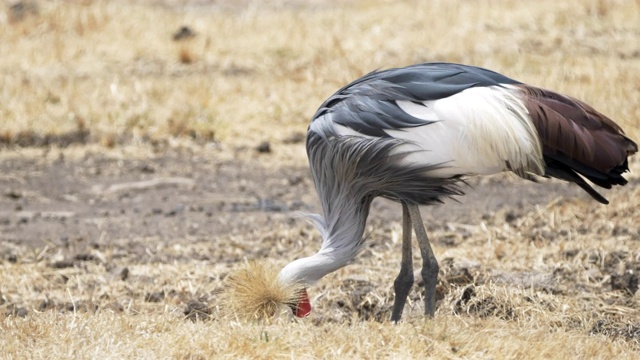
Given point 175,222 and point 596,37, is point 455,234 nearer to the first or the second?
point 175,222

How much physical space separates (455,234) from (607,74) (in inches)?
158

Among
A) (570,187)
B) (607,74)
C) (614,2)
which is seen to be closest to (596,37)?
(614,2)

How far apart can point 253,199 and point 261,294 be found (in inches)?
119

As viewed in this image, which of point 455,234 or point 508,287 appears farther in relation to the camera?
point 455,234

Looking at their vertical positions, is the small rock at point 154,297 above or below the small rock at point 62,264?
above

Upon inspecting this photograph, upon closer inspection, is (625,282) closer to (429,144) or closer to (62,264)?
(429,144)

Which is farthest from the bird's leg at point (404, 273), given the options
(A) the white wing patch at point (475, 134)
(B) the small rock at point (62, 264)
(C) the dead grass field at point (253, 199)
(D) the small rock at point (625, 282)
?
(B) the small rock at point (62, 264)

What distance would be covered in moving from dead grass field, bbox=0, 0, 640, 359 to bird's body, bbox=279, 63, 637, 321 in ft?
1.40

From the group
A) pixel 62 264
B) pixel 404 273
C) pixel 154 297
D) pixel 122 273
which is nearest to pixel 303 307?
pixel 404 273

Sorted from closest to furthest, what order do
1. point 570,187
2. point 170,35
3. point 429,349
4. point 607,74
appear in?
1. point 429,349
2. point 570,187
3. point 607,74
4. point 170,35

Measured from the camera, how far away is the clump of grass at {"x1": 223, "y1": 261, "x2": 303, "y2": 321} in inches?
173

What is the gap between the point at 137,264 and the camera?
6055mm

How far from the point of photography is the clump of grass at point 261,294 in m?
4.40

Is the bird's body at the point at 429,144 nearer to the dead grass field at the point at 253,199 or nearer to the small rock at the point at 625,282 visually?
the dead grass field at the point at 253,199
